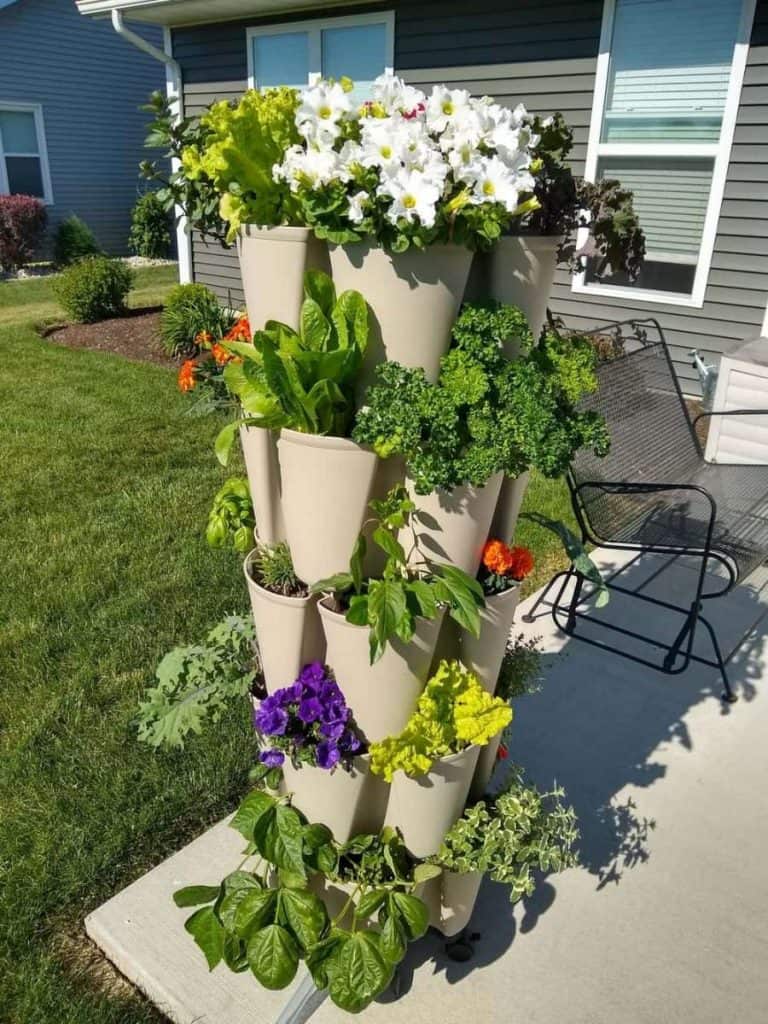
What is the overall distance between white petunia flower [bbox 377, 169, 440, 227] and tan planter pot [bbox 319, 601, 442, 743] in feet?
2.31

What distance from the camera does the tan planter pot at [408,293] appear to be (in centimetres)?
132

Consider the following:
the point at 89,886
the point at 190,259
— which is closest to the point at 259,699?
the point at 89,886

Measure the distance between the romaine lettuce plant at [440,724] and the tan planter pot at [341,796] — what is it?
10cm

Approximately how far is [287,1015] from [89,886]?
666 millimetres

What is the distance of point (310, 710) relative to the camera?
5.19ft

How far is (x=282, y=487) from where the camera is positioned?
1.58m

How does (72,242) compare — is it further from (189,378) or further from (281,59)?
(189,378)

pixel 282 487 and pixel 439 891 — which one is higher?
pixel 282 487

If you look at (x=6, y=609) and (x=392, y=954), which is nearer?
(x=392, y=954)

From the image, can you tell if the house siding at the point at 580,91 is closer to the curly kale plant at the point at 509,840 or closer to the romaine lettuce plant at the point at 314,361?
the curly kale plant at the point at 509,840

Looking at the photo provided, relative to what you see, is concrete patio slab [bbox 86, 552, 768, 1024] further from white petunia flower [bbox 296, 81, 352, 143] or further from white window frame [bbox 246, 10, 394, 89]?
white window frame [bbox 246, 10, 394, 89]

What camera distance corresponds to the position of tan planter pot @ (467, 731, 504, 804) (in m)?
1.83

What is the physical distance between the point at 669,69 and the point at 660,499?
3849 mm

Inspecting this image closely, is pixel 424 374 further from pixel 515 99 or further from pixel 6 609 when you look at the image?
pixel 515 99
